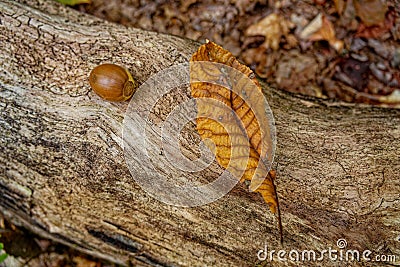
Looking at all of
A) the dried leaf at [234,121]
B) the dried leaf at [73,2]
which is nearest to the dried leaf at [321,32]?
the dried leaf at [234,121]

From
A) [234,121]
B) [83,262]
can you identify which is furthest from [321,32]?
[83,262]

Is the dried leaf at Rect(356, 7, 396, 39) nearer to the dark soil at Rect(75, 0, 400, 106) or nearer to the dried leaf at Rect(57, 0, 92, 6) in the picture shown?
the dark soil at Rect(75, 0, 400, 106)

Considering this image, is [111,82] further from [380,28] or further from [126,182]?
[380,28]

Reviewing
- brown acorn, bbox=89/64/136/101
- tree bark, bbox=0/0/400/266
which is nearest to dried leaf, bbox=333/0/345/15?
tree bark, bbox=0/0/400/266

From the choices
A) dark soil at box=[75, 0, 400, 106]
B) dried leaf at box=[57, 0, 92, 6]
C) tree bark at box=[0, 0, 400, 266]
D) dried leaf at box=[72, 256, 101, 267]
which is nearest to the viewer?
tree bark at box=[0, 0, 400, 266]

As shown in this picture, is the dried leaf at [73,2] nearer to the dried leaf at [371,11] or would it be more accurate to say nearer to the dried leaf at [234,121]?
the dried leaf at [234,121]
